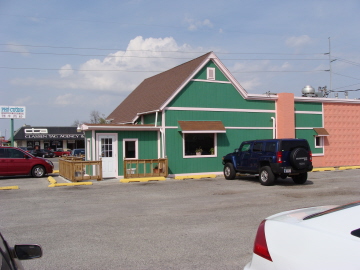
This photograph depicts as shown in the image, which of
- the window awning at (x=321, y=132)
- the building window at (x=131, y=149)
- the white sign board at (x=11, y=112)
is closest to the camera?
the building window at (x=131, y=149)

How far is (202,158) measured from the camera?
71.0 ft

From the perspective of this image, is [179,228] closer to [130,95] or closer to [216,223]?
[216,223]

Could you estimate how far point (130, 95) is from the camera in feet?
101

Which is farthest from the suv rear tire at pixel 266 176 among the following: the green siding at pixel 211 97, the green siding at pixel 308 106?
the green siding at pixel 308 106

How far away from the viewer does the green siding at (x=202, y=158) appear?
2095cm

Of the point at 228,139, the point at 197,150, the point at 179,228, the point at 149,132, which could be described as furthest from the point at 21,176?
the point at 179,228

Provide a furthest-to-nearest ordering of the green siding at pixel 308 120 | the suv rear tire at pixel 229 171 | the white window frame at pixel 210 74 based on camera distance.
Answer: the green siding at pixel 308 120 → the white window frame at pixel 210 74 → the suv rear tire at pixel 229 171

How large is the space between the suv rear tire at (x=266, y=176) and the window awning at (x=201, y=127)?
509 cm

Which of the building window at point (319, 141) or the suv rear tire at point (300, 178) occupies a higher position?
the building window at point (319, 141)

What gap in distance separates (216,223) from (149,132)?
12.2 m

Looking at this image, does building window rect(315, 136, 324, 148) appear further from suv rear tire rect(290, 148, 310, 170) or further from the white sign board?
the white sign board

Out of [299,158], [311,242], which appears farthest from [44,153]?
[311,242]

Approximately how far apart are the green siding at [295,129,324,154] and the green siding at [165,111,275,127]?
2.30 m

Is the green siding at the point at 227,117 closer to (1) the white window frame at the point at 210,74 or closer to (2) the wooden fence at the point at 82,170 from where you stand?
(1) the white window frame at the point at 210,74
